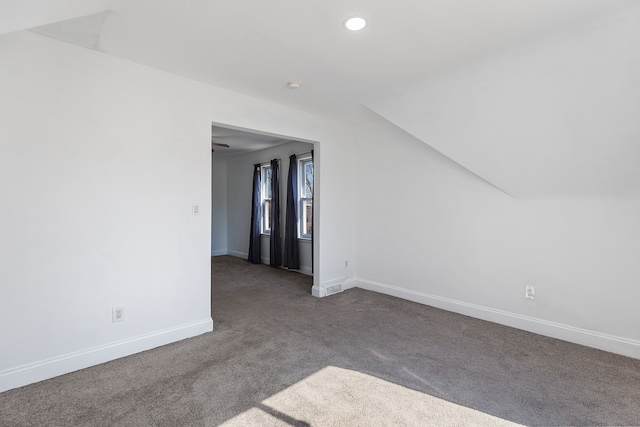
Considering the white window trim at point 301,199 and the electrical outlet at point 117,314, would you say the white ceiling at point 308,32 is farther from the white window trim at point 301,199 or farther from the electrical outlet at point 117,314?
the white window trim at point 301,199

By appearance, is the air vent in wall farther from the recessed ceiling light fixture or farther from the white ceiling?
the recessed ceiling light fixture

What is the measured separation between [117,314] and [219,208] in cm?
553

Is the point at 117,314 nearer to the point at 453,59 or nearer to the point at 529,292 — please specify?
the point at 453,59

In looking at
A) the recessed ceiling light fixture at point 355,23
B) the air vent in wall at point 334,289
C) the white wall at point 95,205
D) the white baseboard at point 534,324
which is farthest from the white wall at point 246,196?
the recessed ceiling light fixture at point 355,23

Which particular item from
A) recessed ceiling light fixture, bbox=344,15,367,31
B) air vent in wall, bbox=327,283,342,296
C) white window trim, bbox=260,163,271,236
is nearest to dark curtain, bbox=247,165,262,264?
white window trim, bbox=260,163,271,236

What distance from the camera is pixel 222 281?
5078mm

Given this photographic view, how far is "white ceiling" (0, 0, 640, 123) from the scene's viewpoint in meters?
1.90

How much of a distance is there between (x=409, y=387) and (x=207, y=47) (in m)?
2.92

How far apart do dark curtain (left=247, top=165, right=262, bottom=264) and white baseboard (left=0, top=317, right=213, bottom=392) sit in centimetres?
363

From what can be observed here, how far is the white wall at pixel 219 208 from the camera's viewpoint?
7.80 meters

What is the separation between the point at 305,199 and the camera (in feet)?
19.0

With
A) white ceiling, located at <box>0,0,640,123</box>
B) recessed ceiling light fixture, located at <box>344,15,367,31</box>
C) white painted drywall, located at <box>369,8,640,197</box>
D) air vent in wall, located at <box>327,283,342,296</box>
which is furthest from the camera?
air vent in wall, located at <box>327,283,342,296</box>

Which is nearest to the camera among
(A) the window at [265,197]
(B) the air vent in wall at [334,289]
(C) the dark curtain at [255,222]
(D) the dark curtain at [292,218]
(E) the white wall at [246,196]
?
(B) the air vent in wall at [334,289]

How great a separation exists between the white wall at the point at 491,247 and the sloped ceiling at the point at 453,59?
31cm
